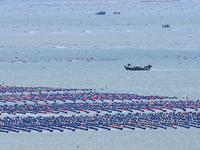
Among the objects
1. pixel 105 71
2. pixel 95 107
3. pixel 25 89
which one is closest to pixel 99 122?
pixel 95 107

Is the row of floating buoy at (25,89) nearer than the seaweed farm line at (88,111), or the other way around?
the seaweed farm line at (88,111)

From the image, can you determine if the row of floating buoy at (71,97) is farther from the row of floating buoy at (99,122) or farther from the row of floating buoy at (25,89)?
the row of floating buoy at (99,122)

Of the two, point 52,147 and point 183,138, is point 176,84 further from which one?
point 52,147

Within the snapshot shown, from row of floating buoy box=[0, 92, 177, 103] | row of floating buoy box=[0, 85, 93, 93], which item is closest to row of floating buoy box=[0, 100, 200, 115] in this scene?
row of floating buoy box=[0, 92, 177, 103]

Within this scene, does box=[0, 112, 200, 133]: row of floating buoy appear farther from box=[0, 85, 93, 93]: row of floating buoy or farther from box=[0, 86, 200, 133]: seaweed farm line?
box=[0, 85, 93, 93]: row of floating buoy

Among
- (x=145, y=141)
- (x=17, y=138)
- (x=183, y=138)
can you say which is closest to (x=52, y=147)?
(x=17, y=138)

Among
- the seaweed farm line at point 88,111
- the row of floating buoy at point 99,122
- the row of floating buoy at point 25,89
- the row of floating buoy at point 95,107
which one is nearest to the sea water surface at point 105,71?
the row of floating buoy at point 99,122

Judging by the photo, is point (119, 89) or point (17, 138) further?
point (119, 89)

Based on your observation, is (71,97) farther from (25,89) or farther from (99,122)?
(99,122)
